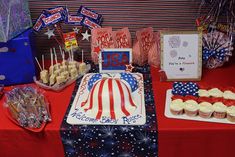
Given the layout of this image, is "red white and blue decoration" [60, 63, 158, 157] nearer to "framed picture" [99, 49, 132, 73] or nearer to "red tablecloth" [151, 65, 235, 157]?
"red tablecloth" [151, 65, 235, 157]

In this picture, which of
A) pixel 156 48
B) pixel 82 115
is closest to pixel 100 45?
pixel 156 48

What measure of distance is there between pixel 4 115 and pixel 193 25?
3.59 feet

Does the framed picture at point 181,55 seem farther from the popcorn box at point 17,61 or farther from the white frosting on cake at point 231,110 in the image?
the popcorn box at point 17,61

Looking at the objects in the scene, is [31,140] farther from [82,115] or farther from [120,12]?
[120,12]

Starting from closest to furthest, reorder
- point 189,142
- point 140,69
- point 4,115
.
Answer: point 189,142 < point 4,115 < point 140,69

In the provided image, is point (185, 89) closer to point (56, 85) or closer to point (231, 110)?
point (231, 110)

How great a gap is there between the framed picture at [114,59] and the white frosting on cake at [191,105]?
420 millimetres

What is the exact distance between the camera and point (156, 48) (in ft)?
5.58

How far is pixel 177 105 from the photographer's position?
138cm

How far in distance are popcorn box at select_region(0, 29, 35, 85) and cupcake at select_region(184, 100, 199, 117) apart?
0.79m

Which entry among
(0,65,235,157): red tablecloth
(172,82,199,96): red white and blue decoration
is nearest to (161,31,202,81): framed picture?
(172,82,199,96): red white and blue decoration

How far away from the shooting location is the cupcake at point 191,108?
1.35 metres

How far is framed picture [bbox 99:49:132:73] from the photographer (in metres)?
1.66

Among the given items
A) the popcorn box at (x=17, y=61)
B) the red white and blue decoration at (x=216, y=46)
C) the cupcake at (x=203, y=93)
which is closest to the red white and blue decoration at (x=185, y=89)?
the cupcake at (x=203, y=93)
